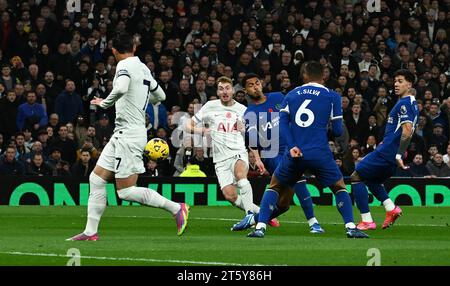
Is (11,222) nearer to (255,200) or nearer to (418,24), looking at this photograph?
(255,200)

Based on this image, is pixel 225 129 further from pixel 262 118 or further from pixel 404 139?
pixel 404 139

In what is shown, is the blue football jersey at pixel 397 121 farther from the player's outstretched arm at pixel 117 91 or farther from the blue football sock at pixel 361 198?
the player's outstretched arm at pixel 117 91

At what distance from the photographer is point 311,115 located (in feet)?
44.9

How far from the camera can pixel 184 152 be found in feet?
81.3

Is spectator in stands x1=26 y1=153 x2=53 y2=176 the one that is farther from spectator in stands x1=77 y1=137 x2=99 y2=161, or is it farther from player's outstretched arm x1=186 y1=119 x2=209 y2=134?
player's outstretched arm x1=186 y1=119 x2=209 y2=134

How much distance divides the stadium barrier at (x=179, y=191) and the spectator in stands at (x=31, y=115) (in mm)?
2004

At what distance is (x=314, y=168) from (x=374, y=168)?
259 centimetres

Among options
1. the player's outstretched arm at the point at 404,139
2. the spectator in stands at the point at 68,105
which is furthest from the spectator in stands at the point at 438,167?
the player's outstretched arm at the point at 404,139

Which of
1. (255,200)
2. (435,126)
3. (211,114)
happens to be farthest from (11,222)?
(435,126)

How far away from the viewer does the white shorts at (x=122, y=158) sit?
13.5 metres

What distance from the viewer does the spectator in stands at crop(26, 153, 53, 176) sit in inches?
936

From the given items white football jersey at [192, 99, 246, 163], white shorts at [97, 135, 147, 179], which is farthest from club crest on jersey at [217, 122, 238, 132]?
Answer: white shorts at [97, 135, 147, 179]

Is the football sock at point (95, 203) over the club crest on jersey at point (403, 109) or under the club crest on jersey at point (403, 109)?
under

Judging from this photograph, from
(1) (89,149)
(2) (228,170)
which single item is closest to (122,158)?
(2) (228,170)
